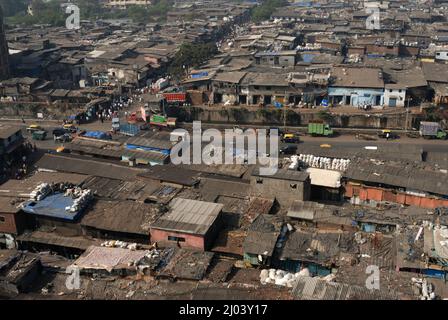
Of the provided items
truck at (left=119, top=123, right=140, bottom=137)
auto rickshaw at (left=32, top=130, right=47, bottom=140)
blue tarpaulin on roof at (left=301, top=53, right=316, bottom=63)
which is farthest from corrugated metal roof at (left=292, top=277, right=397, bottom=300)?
blue tarpaulin on roof at (left=301, top=53, right=316, bottom=63)

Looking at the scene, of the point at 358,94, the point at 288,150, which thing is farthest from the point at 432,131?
the point at 288,150

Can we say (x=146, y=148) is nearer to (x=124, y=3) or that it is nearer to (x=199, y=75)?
(x=199, y=75)

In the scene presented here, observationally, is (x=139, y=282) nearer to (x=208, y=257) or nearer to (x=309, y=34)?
(x=208, y=257)

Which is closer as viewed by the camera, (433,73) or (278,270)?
(278,270)

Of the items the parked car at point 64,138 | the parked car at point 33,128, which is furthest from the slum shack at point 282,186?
the parked car at point 33,128

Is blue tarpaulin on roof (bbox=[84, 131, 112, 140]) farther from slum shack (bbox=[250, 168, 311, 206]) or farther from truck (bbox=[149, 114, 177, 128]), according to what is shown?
slum shack (bbox=[250, 168, 311, 206])

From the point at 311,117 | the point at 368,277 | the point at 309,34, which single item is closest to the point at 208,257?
the point at 368,277
